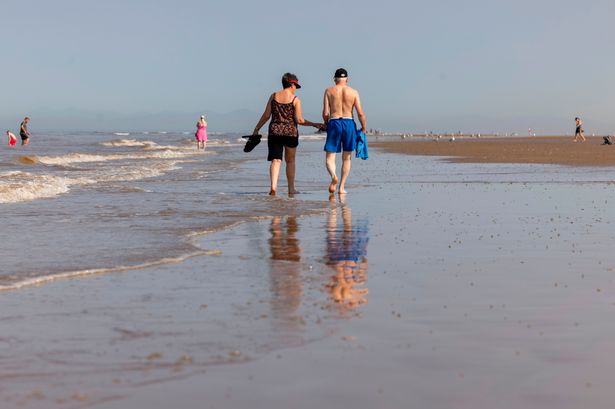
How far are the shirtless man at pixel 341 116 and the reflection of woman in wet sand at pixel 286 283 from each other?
4725 mm

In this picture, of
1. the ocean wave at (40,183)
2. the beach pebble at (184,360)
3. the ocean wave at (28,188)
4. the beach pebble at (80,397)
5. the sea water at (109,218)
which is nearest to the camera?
the beach pebble at (80,397)

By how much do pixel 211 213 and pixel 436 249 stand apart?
3835mm

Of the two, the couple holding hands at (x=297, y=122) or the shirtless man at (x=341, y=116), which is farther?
the shirtless man at (x=341, y=116)

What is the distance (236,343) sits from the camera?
4.09 metres

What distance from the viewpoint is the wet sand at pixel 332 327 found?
3.37 meters

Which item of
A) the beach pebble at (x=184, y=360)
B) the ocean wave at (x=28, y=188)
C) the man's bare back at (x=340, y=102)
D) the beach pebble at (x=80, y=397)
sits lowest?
the beach pebble at (x=80, y=397)

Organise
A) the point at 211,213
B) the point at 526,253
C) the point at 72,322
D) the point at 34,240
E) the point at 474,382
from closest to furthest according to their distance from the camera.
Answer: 1. the point at 474,382
2. the point at 72,322
3. the point at 526,253
4. the point at 34,240
5. the point at 211,213

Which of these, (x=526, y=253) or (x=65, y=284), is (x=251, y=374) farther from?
(x=526, y=253)

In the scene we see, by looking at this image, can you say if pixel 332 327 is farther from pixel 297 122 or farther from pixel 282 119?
pixel 297 122

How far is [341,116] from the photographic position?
13.5 metres

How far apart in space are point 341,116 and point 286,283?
8.12 metres

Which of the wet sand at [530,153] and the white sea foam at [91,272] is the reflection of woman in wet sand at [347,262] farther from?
the wet sand at [530,153]

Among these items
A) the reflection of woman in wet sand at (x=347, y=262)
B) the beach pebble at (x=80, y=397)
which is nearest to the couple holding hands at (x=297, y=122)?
the reflection of woman in wet sand at (x=347, y=262)

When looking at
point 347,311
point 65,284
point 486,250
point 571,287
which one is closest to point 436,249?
point 486,250
